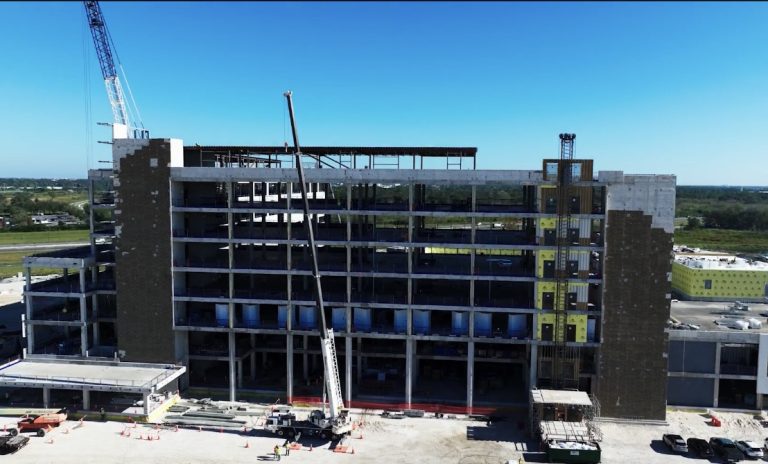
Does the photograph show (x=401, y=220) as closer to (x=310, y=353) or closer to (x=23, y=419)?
(x=310, y=353)

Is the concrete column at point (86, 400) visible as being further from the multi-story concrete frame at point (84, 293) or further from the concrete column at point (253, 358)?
the concrete column at point (253, 358)

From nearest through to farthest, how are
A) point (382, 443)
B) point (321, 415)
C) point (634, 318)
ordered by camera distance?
point (382, 443)
point (321, 415)
point (634, 318)

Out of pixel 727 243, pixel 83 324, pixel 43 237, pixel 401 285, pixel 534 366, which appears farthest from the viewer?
pixel 727 243

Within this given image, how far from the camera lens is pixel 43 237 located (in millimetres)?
182250

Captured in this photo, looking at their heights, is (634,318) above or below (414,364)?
above

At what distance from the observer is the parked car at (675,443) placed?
4416cm

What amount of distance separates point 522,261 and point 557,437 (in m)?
21.5

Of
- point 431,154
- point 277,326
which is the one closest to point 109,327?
point 277,326

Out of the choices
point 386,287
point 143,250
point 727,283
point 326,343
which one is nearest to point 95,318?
point 143,250

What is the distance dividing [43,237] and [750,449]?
19969 centimetres

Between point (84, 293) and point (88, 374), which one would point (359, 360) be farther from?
point (84, 293)

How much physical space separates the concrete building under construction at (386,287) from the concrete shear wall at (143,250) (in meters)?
0.14

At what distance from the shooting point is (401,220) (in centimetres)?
14375

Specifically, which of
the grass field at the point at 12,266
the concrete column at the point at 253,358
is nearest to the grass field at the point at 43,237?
the grass field at the point at 12,266
